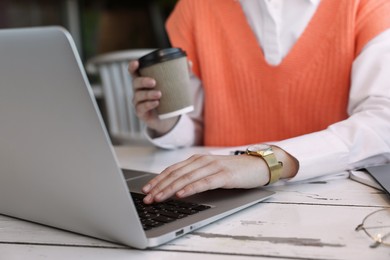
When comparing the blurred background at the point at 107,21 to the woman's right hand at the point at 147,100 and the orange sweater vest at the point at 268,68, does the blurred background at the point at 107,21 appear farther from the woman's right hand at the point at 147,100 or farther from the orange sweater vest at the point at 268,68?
the woman's right hand at the point at 147,100

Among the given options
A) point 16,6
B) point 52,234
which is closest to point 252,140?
point 52,234

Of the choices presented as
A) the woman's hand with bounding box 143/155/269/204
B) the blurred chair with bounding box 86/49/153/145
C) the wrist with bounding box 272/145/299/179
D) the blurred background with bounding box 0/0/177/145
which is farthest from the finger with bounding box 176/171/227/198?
the blurred background with bounding box 0/0/177/145

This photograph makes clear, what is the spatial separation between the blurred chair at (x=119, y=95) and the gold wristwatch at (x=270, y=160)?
1.60m

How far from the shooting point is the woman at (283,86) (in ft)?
3.09

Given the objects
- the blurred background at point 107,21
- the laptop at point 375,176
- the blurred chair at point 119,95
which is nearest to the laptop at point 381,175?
the laptop at point 375,176

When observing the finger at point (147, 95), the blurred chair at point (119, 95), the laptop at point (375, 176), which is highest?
the finger at point (147, 95)

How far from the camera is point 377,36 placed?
1101mm

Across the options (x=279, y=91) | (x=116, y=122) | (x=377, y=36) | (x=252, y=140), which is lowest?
(x=116, y=122)

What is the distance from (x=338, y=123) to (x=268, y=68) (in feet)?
1.07

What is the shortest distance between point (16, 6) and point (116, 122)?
1484 mm

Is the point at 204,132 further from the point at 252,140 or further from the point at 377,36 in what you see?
the point at 377,36

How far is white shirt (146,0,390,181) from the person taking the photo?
94 centimetres

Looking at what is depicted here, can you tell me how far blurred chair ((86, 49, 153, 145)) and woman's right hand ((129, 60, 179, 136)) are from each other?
3.74 ft

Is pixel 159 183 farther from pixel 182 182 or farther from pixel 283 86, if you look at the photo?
pixel 283 86
